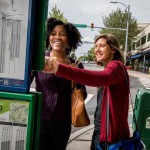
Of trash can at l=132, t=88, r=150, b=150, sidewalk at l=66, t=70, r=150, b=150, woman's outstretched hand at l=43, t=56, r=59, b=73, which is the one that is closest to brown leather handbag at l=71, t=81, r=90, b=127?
woman's outstretched hand at l=43, t=56, r=59, b=73

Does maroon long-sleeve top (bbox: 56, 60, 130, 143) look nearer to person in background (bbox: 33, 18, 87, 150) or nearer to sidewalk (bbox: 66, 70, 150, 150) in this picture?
person in background (bbox: 33, 18, 87, 150)

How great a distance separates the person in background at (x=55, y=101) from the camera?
2191 mm

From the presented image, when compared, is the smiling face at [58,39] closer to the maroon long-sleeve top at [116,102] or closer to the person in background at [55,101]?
the person in background at [55,101]

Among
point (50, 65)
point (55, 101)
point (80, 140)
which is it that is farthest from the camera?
point (80, 140)

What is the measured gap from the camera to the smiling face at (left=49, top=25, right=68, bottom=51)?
7.38 ft

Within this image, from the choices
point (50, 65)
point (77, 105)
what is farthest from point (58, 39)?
point (50, 65)

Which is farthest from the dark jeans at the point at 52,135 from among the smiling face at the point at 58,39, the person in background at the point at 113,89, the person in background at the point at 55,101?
the smiling face at the point at 58,39

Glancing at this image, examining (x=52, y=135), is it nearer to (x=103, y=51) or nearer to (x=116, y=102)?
(x=116, y=102)

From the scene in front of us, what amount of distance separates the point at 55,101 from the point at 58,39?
422 mm

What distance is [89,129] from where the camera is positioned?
6.82 meters

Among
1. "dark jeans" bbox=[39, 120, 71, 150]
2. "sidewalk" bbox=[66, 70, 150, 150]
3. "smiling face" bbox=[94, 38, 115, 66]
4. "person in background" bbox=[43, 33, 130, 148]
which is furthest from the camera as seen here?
"sidewalk" bbox=[66, 70, 150, 150]

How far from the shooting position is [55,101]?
220cm

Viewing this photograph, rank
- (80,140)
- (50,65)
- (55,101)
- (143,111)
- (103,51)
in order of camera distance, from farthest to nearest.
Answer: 1. (80,140)
2. (143,111)
3. (103,51)
4. (55,101)
5. (50,65)

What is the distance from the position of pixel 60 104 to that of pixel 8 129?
0.99m
